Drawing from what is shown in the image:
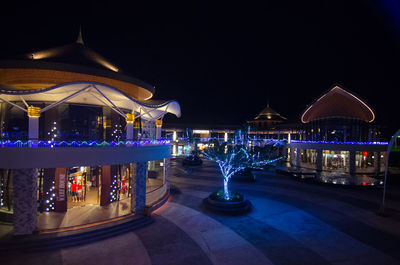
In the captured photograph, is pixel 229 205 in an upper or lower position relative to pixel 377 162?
lower

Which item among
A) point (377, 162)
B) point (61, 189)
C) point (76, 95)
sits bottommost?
point (61, 189)

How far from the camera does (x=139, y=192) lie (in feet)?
43.2

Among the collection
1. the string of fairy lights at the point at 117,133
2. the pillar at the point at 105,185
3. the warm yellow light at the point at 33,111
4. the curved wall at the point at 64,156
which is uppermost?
the warm yellow light at the point at 33,111

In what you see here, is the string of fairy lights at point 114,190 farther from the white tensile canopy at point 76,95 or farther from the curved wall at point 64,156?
the white tensile canopy at point 76,95

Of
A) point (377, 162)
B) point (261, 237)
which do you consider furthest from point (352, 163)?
point (261, 237)

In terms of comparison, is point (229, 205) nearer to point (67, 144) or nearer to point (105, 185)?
point (105, 185)

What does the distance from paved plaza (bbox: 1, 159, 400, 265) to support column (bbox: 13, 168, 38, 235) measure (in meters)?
1.52

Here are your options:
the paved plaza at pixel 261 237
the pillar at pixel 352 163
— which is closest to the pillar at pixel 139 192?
the paved plaza at pixel 261 237

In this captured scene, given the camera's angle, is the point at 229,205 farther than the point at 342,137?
No

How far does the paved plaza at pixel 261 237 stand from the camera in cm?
876

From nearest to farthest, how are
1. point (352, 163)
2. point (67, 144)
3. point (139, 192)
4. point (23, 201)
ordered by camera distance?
1. point (23, 201)
2. point (67, 144)
3. point (139, 192)
4. point (352, 163)

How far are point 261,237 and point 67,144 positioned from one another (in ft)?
35.6

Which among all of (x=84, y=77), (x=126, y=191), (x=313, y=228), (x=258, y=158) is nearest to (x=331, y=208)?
(x=313, y=228)

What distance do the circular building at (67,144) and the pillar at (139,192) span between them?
0.20 ft
